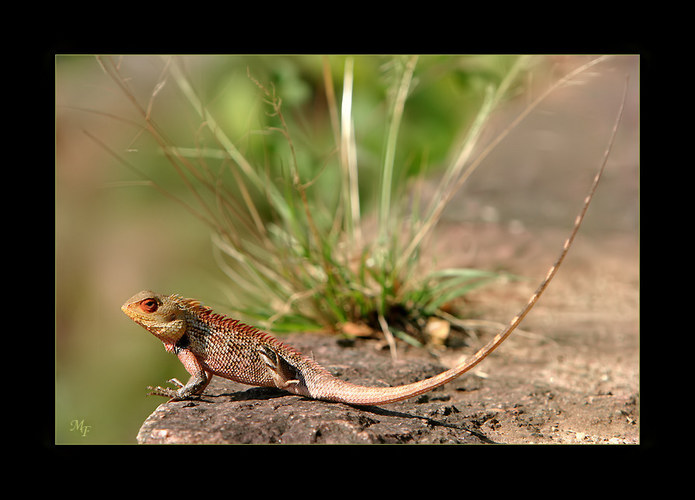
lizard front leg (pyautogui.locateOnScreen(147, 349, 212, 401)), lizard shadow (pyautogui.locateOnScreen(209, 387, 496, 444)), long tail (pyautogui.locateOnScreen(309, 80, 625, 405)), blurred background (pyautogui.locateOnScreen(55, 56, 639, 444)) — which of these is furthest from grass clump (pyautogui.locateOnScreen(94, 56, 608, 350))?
long tail (pyautogui.locateOnScreen(309, 80, 625, 405))

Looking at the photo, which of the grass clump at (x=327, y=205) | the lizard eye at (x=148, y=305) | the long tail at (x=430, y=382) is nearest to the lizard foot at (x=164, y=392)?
the lizard eye at (x=148, y=305)

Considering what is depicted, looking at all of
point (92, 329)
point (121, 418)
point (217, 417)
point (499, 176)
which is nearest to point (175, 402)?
point (217, 417)

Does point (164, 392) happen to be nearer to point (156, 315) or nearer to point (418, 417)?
point (156, 315)

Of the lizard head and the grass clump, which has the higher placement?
the grass clump

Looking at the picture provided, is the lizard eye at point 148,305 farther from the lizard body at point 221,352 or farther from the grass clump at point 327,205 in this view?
the grass clump at point 327,205

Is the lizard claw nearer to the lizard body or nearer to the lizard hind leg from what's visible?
the lizard body

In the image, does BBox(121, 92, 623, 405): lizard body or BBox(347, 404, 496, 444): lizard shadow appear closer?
BBox(347, 404, 496, 444): lizard shadow

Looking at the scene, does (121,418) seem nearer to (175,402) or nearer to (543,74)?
(175,402)

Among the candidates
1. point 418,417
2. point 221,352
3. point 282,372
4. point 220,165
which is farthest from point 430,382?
point 220,165
